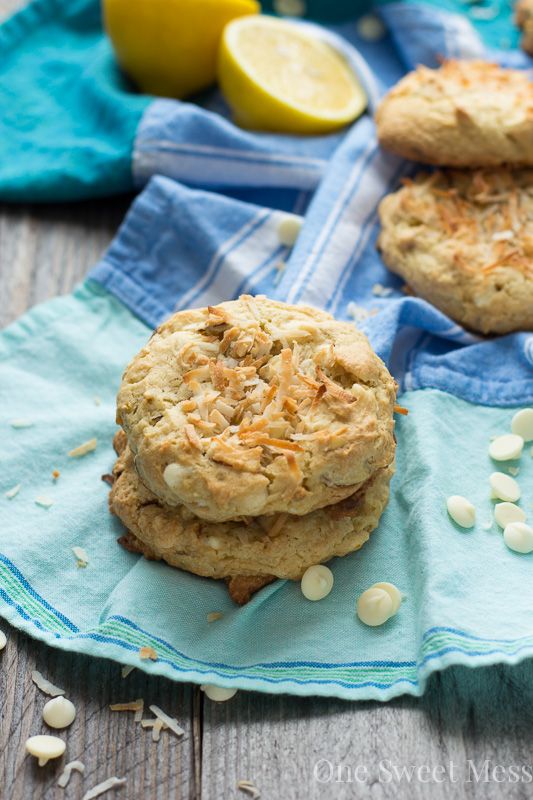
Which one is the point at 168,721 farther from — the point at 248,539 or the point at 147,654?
the point at 248,539

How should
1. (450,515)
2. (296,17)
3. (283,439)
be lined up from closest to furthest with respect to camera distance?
(283,439) → (450,515) → (296,17)

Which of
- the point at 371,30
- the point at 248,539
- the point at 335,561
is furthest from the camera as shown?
the point at 371,30

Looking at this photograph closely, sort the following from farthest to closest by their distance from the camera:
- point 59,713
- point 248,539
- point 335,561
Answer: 1. point 335,561
2. point 248,539
3. point 59,713

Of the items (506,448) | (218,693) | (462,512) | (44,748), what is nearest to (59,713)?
(44,748)

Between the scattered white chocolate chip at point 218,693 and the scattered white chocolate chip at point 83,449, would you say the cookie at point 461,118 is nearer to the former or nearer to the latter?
the scattered white chocolate chip at point 83,449

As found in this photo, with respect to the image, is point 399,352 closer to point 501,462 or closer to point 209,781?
point 501,462

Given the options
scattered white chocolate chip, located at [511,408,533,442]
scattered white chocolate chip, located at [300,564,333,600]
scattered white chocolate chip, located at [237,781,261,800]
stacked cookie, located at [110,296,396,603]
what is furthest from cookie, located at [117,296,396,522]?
scattered white chocolate chip, located at [237,781,261,800]

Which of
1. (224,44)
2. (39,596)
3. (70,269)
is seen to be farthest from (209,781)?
(224,44)
